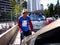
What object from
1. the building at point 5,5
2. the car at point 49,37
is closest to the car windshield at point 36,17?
the car at point 49,37

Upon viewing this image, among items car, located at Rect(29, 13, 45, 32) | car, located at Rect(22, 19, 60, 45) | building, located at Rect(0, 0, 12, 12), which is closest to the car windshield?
car, located at Rect(29, 13, 45, 32)

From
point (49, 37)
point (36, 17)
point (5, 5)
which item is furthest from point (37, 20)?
point (5, 5)

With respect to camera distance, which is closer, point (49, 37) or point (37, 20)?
point (49, 37)

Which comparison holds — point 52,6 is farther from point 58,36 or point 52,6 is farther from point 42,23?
point 58,36

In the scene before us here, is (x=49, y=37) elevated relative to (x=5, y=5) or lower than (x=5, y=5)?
elevated

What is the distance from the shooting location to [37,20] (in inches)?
730

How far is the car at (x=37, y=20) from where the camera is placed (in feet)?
58.7

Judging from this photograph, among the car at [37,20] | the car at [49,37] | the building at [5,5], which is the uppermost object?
the car at [49,37]

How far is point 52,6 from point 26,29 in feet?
288

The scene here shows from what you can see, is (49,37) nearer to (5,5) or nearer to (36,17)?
(36,17)

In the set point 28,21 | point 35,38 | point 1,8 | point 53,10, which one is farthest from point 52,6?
point 35,38

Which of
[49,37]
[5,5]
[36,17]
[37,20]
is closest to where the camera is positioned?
[49,37]

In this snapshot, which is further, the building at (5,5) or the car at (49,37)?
the building at (5,5)

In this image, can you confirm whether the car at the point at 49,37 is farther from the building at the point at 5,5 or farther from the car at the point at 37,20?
the building at the point at 5,5
